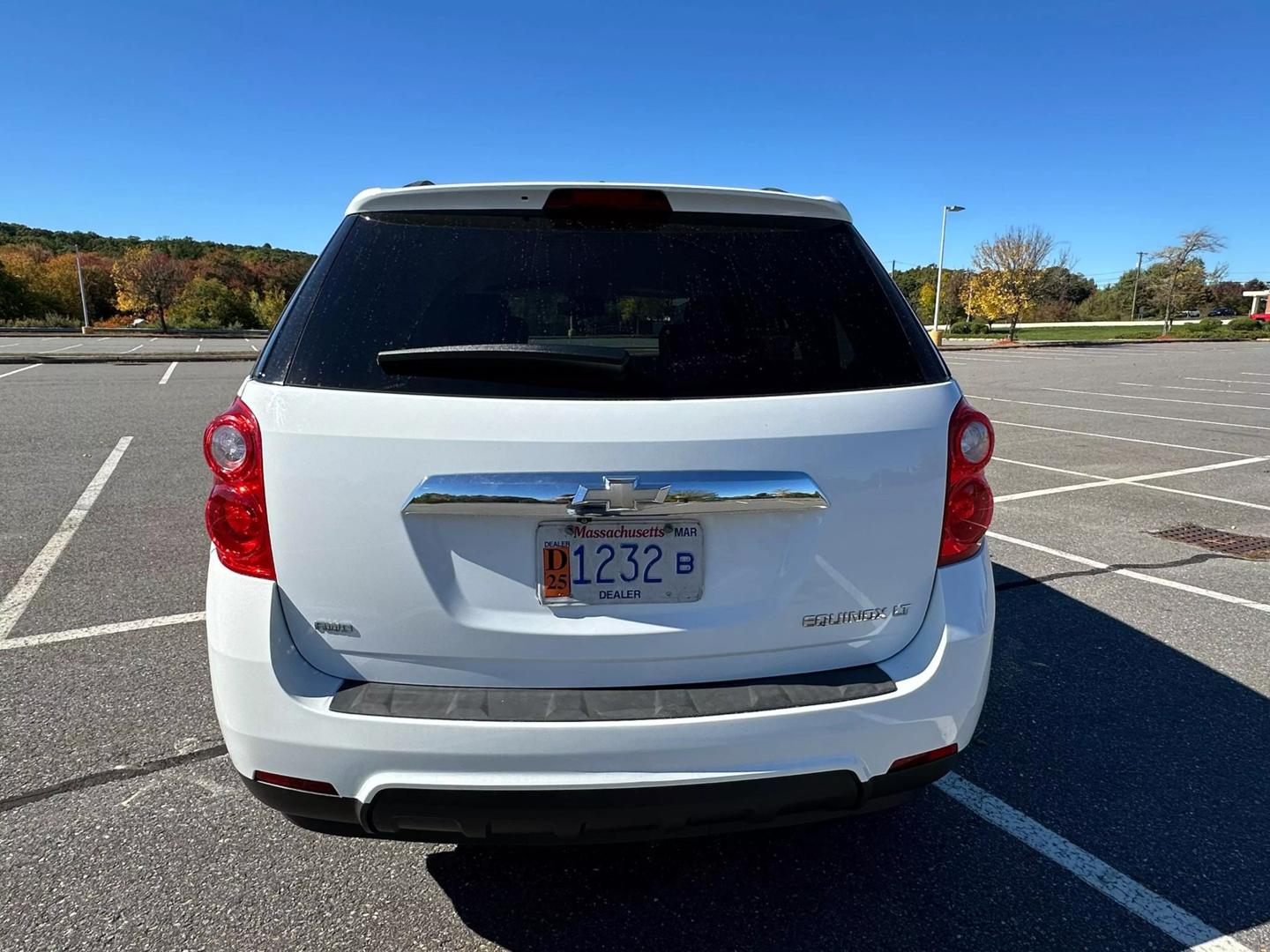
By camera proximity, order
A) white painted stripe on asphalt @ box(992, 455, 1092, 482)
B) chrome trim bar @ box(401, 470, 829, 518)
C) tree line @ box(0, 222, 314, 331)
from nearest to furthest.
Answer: chrome trim bar @ box(401, 470, 829, 518) → white painted stripe on asphalt @ box(992, 455, 1092, 482) → tree line @ box(0, 222, 314, 331)

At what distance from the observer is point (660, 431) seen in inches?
64.0

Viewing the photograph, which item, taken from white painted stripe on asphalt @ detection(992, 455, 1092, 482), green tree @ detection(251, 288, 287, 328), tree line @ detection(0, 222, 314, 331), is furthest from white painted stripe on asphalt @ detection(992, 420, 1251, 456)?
green tree @ detection(251, 288, 287, 328)

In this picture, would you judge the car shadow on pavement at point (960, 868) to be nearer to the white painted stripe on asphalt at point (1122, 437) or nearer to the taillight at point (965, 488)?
the taillight at point (965, 488)

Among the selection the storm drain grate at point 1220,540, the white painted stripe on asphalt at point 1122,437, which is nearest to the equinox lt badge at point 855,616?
the storm drain grate at point 1220,540

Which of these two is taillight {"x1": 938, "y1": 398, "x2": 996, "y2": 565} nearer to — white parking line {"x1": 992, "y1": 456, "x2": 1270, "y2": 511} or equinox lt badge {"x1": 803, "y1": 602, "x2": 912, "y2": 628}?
equinox lt badge {"x1": 803, "y1": 602, "x2": 912, "y2": 628}

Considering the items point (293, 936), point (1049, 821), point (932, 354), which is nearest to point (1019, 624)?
point (1049, 821)

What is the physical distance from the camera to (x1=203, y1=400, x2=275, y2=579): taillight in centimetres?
167

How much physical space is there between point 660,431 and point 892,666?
31.0 inches

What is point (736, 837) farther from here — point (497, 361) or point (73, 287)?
point (73, 287)

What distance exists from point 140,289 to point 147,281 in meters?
1.89

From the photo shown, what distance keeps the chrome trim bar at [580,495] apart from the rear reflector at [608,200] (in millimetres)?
729

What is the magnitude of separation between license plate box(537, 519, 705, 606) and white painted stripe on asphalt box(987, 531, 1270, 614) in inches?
167

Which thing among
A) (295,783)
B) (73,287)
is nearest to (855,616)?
(295,783)

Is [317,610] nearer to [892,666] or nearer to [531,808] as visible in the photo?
[531,808]
